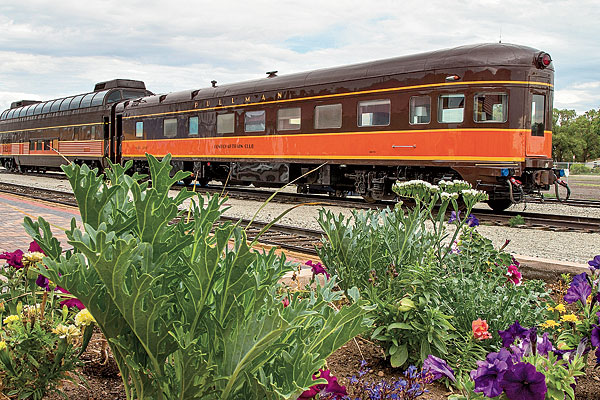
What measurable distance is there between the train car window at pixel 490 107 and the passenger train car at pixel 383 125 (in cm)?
2

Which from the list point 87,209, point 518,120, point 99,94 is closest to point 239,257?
point 87,209

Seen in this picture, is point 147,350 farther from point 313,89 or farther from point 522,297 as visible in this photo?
point 313,89

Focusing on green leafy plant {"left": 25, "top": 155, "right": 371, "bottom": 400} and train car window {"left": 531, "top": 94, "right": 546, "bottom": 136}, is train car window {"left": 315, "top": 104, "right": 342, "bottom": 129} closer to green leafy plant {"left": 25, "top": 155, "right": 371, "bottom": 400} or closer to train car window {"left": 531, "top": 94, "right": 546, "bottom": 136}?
train car window {"left": 531, "top": 94, "right": 546, "bottom": 136}

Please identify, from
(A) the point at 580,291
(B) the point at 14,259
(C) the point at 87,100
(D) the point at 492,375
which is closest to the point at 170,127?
(C) the point at 87,100

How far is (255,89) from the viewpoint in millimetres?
16203

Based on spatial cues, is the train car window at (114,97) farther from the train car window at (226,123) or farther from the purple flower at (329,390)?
the purple flower at (329,390)

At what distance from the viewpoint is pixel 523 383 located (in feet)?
4.97

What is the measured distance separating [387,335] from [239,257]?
1.45m

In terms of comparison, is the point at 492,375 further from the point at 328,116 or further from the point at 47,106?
the point at 47,106

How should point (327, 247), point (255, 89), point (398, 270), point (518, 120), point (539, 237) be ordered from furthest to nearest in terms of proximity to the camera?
point (255, 89), point (518, 120), point (539, 237), point (327, 247), point (398, 270)

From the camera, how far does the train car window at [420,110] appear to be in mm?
12285

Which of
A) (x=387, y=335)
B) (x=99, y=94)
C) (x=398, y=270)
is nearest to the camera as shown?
(x=387, y=335)

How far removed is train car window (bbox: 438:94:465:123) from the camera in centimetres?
1194

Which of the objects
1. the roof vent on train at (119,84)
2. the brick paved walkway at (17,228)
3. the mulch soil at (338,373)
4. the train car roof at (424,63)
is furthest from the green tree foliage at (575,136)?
the mulch soil at (338,373)
